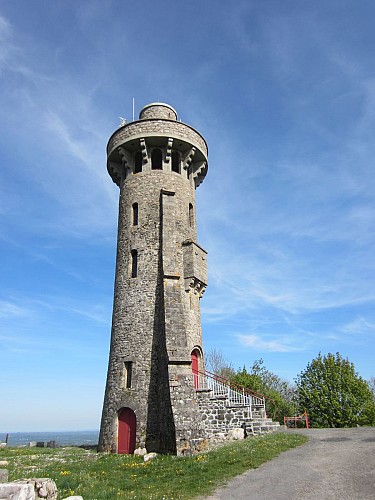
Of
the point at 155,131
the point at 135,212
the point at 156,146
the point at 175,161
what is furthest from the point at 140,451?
the point at 155,131

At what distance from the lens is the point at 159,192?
20.8 m

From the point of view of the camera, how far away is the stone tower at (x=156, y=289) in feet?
52.2

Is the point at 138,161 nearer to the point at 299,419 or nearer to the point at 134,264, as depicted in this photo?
the point at 134,264

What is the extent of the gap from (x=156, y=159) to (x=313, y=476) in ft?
56.5

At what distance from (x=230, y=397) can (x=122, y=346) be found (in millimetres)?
5336

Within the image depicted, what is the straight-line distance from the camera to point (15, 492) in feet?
21.7

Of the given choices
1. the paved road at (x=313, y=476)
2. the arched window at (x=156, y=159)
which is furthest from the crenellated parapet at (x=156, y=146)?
the paved road at (x=313, y=476)

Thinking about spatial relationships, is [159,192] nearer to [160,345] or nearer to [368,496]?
[160,345]

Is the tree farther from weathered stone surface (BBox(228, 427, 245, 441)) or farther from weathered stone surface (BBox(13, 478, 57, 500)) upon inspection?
weathered stone surface (BBox(13, 478, 57, 500))

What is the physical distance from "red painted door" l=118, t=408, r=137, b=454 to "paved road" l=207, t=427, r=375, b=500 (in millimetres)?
7264

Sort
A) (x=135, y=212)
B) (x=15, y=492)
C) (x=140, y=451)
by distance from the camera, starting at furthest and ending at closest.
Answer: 1. (x=135, y=212)
2. (x=140, y=451)
3. (x=15, y=492)

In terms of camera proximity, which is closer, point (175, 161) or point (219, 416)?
point (219, 416)

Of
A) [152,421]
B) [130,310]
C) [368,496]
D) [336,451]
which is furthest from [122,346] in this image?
[368,496]

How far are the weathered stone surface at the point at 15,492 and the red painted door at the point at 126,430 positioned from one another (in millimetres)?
10604
